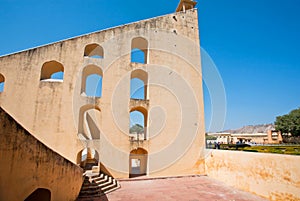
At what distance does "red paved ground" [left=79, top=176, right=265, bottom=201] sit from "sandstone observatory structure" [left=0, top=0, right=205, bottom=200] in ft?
3.97

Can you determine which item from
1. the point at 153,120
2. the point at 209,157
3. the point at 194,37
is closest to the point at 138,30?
the point at 194,37

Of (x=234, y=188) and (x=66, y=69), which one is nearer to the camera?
(x=234, y=188)

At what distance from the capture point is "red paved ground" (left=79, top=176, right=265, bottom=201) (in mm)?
8250

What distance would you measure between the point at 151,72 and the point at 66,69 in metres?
5.72

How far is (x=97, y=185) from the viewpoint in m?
8.94

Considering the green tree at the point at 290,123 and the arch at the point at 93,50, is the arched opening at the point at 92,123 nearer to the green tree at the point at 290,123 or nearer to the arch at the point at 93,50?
the arch at the point at 93,50

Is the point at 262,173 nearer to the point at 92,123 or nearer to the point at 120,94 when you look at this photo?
the point at 120,94

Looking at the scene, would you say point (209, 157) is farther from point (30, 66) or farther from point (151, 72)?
point (30, 66)

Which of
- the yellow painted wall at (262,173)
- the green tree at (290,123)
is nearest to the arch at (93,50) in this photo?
the yellow painted wall at (262,173)

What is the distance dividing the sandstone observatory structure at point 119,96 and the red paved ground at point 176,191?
121 centimetres

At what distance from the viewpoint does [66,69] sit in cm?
1141

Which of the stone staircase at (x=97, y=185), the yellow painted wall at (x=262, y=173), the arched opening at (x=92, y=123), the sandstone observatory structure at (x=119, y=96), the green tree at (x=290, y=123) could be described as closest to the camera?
the yellow painted wall at (x=262, y=173)

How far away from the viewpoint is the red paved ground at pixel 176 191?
27.1 feet

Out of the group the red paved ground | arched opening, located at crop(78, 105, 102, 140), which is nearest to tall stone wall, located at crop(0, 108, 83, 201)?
the red paved ground
